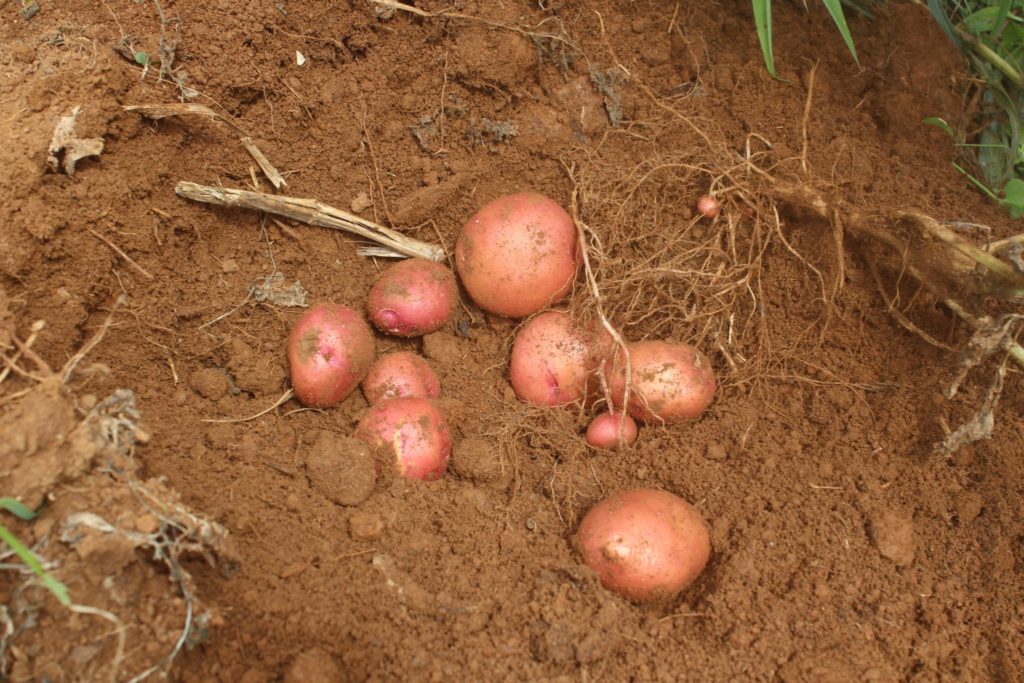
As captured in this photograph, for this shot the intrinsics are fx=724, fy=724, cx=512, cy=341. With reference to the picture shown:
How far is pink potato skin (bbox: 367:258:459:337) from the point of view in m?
1.84

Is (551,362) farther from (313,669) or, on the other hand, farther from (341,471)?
(313,669)

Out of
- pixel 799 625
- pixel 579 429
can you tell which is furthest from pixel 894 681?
pixel 579 429

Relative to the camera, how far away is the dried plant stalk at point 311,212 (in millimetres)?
1758

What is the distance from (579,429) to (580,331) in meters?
0.26

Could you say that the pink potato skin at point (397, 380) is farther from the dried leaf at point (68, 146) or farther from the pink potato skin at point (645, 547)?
the dried leaf at point (68, 146)

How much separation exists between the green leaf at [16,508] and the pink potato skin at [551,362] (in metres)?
1.10

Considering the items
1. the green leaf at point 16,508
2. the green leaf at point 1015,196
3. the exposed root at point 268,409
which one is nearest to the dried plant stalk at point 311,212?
the exposed root at point 268,409

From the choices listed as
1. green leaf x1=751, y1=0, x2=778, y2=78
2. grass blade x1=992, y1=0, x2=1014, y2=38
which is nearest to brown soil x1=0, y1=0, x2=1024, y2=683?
grass blade x1=992, y1=0, x2=1014, y2=38

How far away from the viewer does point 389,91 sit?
6.27 ft

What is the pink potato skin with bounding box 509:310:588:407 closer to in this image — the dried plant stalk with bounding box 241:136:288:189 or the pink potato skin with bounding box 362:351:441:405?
the pink potato skin with bounding box 362:351:441:405

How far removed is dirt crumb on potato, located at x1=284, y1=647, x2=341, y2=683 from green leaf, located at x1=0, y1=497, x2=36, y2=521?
49cm

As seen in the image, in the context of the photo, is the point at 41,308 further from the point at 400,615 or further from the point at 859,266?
the point at 859,266

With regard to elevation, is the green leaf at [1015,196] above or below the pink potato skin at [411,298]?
above

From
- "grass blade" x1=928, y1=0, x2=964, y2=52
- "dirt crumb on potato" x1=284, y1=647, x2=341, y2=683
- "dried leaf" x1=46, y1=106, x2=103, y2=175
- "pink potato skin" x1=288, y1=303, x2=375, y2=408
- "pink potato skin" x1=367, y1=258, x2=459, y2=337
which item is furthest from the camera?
"grass blade" x1=928, y1=0, x2=964, y2=52
